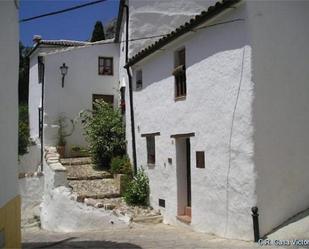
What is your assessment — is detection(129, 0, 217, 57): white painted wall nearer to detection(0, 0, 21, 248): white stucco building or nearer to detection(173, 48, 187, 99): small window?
detection(173, 48, 187, 99): small window

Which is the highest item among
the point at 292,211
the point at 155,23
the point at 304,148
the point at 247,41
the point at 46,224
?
the point at 155,23

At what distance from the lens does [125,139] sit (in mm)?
17281

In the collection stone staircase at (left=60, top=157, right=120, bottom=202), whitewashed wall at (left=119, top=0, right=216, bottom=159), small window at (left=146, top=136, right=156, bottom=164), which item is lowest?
stone staircase at (left=60, top=157, right=120, bottom=202)

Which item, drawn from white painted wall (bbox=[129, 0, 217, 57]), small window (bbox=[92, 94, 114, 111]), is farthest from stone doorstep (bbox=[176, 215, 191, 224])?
small window (bbox=[92, 94, 114, 111])

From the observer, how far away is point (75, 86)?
20.8m

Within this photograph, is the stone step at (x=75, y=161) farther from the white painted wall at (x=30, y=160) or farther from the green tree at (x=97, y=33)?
the green tree at (x=97, y=33)

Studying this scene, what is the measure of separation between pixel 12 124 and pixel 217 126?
4934mm

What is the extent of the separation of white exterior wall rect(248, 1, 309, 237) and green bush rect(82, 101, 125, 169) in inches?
342

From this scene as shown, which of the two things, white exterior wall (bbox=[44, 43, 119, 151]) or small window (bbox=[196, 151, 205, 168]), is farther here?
white exterior wall (bbox=[44, 43, 119, 151])

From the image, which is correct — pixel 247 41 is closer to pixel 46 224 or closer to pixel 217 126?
pixel 217 126

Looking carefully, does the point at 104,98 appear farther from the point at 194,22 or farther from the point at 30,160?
the point at 194,22

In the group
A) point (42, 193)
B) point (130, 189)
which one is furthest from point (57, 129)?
point (130, 189)

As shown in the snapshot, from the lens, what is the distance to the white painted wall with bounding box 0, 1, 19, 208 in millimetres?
6656

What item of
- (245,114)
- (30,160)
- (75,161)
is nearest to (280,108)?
(245,114)
